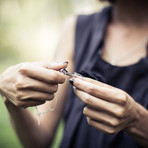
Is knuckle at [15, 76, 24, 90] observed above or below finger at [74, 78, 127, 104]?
above

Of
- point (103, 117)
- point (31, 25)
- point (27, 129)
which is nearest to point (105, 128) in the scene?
point (103, 117)

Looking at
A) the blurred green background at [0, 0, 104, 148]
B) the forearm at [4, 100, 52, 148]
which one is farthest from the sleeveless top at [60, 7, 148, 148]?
the blurred green background at [0, 0, 104, 148]

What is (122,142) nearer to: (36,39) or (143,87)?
(143,87)

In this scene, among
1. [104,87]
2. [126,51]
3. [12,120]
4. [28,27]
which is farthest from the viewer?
[28,27]

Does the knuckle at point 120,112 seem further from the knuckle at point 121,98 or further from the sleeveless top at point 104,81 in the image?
the sleeveless top at point 104,81

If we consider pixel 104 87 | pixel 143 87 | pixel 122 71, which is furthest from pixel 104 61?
pixel 104 87

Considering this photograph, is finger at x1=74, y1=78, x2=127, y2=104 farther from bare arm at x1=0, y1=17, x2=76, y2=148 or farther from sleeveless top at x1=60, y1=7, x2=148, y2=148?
sleeveless top at x1=60, y1=7, x2=148, y2=148

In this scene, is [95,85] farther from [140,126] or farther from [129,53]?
[129,53]
